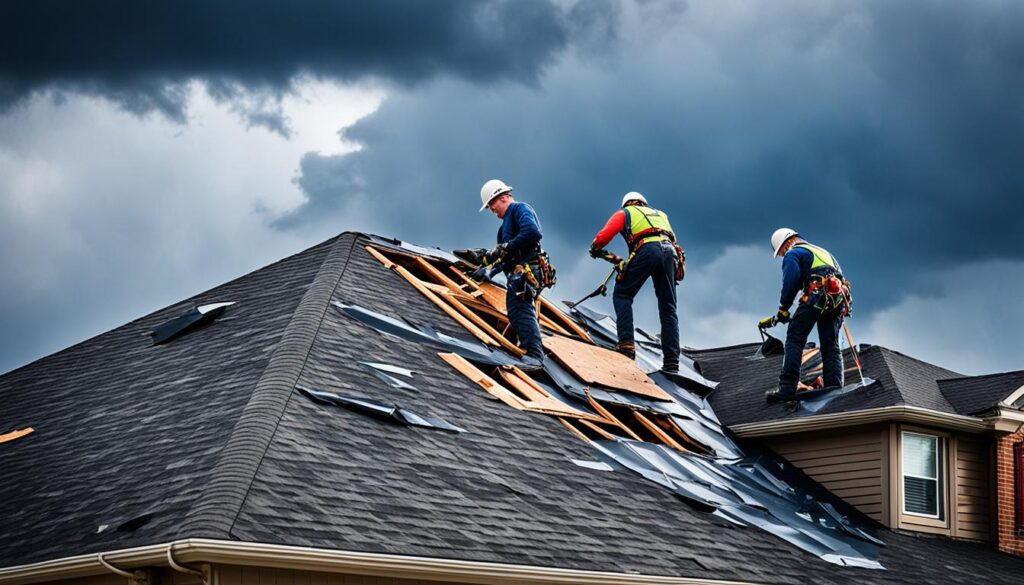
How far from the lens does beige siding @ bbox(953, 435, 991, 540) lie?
1720 centimetres

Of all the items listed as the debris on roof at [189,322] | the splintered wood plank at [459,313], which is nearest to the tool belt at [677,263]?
the splintered wood plank at [459,313]

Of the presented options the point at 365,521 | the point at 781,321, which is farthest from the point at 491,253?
the point at 365,521

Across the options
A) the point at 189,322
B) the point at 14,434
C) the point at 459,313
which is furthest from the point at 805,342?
the point at 14,434

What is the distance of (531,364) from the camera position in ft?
50.8

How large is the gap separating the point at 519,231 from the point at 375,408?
14.6 ft

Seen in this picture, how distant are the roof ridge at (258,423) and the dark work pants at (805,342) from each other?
5.95 m

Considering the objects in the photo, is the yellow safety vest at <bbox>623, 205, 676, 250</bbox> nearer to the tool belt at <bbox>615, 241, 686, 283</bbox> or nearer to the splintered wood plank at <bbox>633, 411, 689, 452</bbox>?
the tool belt at <bbox>615, 241, 686, 283</bbox>

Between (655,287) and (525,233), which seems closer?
(525,233)

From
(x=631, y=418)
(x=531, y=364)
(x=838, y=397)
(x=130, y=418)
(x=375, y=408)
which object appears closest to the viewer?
(x=375, y=408)

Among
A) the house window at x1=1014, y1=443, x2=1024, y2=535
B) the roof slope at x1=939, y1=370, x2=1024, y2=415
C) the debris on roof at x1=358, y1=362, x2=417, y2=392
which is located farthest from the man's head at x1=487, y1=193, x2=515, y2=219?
the house window at x1=1014, y1=443, x2=1024, y2=535

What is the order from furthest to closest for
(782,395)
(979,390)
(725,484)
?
(782,395) → (979,390) → (725,484)

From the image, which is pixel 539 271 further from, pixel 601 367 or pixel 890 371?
pixel 890 371

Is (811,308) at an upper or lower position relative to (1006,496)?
upper

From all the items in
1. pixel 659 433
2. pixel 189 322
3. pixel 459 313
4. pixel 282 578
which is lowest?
pixel 282 578
